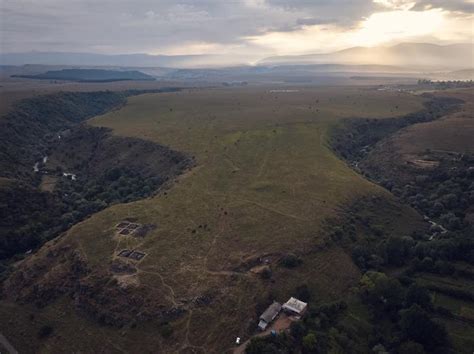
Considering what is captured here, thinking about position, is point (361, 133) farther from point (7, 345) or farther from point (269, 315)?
point (7, 345)

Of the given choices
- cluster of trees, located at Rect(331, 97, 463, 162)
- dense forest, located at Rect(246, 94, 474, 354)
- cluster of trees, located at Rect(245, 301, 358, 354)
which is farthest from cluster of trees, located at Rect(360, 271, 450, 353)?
cluster of trees, located at Rect(331, 97, 463, 162)

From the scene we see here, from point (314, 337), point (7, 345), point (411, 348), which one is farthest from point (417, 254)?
point (7, 345)

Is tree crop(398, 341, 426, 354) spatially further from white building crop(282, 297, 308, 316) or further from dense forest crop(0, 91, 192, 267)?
dense forest crop(0, 91, 192, 267)

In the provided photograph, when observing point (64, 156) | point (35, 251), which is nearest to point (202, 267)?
point (35, 251)

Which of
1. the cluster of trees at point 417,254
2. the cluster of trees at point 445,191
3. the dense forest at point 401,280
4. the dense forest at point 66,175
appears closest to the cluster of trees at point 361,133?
the dense forest at point 401,280

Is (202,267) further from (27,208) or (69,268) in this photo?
(27,208)
